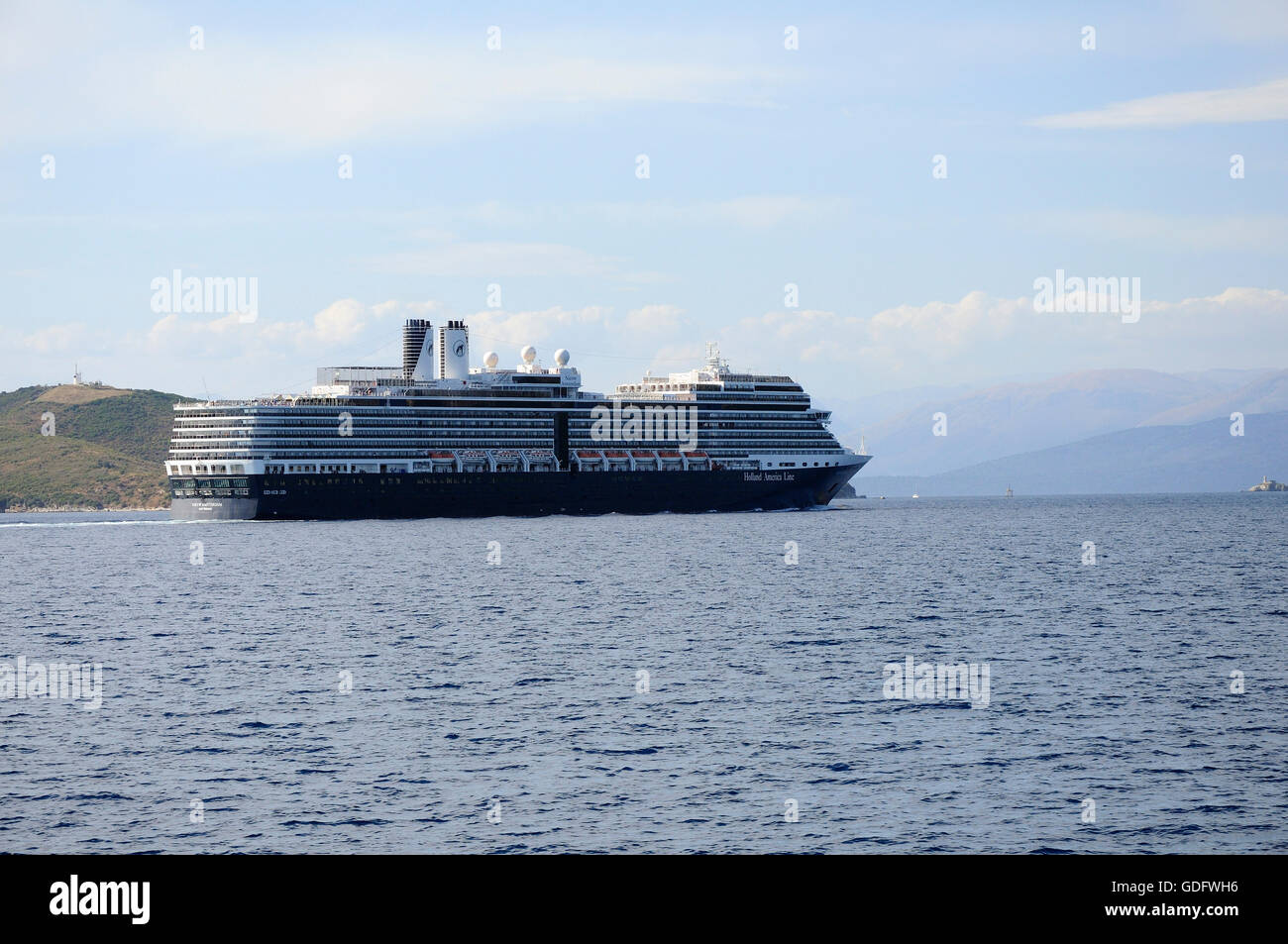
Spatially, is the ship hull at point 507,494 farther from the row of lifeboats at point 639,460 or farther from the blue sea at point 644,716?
the blue sea at point 644,716

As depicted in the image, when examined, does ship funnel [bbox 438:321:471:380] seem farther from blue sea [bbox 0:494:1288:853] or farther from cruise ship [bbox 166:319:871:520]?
blue sea [bbox 0:494:1288:853]

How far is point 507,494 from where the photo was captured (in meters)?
149

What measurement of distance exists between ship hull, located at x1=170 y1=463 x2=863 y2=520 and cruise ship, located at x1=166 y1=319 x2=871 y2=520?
170 mm

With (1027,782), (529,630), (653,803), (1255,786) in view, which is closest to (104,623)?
(529,630)

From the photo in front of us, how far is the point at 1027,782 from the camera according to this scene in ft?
88.2

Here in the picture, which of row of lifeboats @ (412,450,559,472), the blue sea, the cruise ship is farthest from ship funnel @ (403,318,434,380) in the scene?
the blue sea

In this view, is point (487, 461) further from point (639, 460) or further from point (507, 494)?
point (639, 460)

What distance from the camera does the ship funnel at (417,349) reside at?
159 m

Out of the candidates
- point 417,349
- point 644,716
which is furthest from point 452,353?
point 644,716

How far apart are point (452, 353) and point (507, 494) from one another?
75.4 ft

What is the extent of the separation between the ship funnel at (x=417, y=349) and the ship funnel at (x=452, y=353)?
160 cm

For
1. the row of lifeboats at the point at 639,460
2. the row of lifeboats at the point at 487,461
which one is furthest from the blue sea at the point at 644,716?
the row of lifeboats at the point at 639,460

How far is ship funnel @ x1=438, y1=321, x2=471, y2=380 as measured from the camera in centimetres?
16025

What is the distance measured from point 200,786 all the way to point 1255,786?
22212 millimetres
